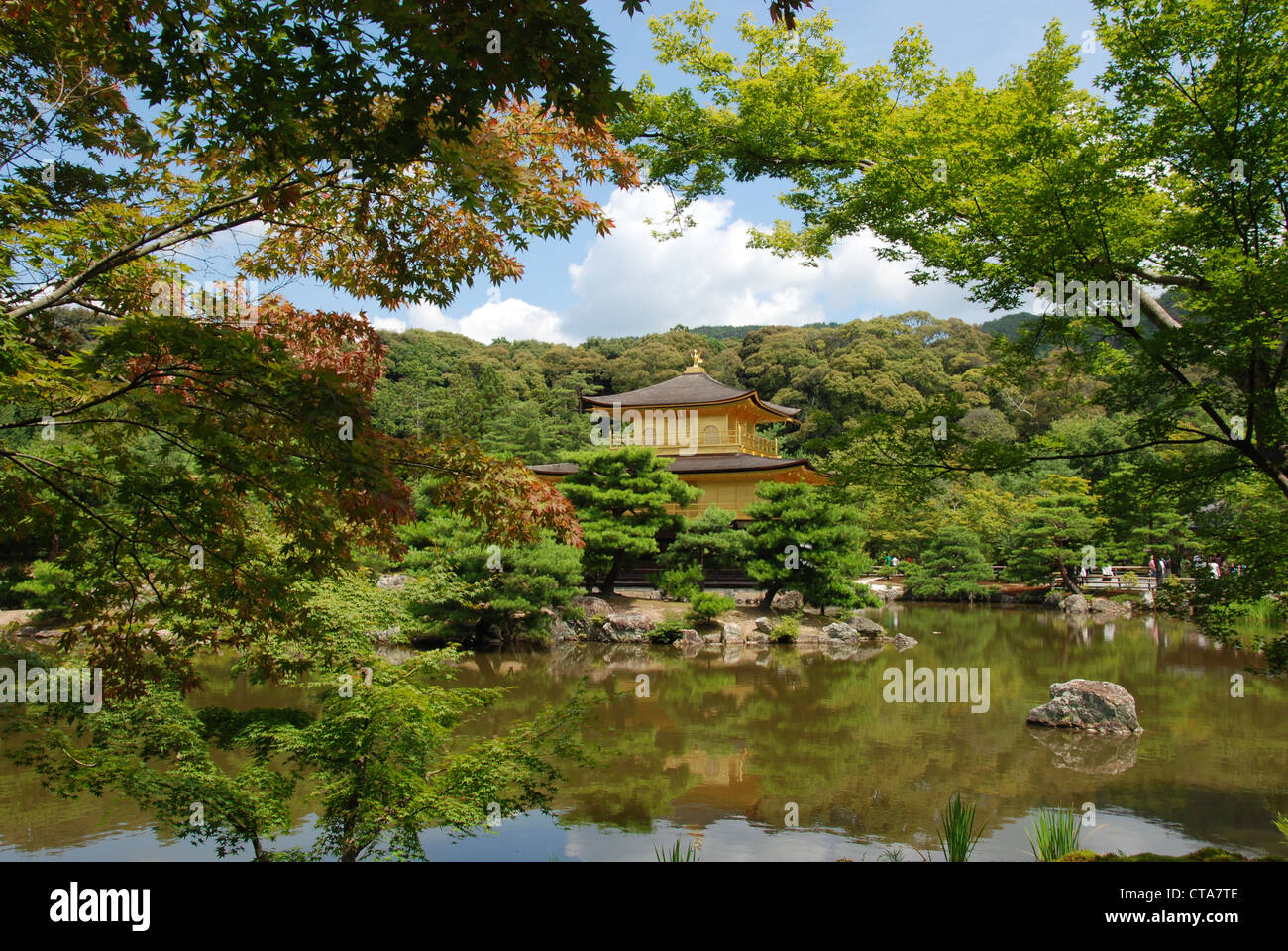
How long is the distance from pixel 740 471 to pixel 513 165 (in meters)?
17.9

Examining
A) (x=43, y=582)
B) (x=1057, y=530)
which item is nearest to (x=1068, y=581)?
(x=1057, y=530)

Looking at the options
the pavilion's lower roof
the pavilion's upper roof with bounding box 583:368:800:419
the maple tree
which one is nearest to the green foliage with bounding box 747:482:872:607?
the pavilion's lower roof

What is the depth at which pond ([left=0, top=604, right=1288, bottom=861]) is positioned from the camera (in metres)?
5.02

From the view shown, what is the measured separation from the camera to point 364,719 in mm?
3623

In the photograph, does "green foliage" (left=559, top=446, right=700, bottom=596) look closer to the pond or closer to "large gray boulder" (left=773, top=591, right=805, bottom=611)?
"large gray boulder" (left=773, top=591, right=805, bottom=611)

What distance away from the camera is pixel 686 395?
23.0 meters

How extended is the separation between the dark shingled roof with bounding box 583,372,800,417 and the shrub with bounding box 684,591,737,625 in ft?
28.4

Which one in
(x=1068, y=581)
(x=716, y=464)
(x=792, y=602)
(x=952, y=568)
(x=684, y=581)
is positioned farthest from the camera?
(x=952, y=568)

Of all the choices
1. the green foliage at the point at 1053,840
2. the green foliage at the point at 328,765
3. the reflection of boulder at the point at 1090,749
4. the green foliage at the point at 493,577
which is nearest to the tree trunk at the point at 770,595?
the green foliage at the point at 493,577

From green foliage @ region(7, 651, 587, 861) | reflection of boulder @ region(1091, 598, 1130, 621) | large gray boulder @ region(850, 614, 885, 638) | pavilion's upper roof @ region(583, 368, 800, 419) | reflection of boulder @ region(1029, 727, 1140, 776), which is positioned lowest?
reflection of boulder @ region(1091, 598, 1130, 621)

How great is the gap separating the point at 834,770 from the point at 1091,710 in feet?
10.4

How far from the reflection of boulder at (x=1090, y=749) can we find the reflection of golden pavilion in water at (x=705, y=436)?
1233cm

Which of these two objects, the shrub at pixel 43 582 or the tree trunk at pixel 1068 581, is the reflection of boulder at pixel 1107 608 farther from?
the shrub at pixel 43 582

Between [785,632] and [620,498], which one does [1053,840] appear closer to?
[785,632]
